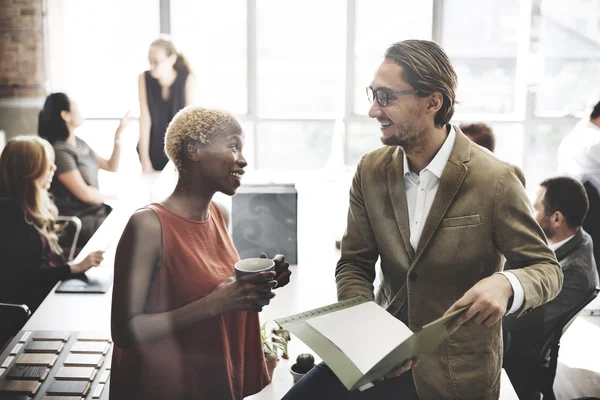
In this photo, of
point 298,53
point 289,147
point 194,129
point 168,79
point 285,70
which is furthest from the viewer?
point 298,53

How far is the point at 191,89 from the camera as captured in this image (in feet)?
5.38

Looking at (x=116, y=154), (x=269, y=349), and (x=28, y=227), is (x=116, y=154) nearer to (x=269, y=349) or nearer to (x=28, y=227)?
(x=28, y=227)

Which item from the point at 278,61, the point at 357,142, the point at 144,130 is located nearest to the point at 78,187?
the point at 144,130

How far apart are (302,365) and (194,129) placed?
760 mm

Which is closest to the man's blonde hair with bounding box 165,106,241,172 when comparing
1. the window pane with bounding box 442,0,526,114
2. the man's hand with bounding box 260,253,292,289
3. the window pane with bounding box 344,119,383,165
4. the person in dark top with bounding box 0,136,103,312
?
the man's hand with bounding box 260,253,292,289

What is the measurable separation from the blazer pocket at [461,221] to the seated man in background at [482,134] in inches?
44.3

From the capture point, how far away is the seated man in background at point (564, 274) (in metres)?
2.03

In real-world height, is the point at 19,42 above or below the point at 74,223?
above

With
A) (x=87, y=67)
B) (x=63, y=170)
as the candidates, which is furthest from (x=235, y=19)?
(x=63, y=170)

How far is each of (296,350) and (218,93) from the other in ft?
2.28

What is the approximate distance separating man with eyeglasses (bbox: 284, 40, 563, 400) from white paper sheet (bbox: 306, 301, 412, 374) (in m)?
0.07

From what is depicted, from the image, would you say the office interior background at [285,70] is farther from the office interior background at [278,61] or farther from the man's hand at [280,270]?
the man's hand at [280,270]

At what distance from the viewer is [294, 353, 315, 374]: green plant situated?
1.60m

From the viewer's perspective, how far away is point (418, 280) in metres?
1.45
